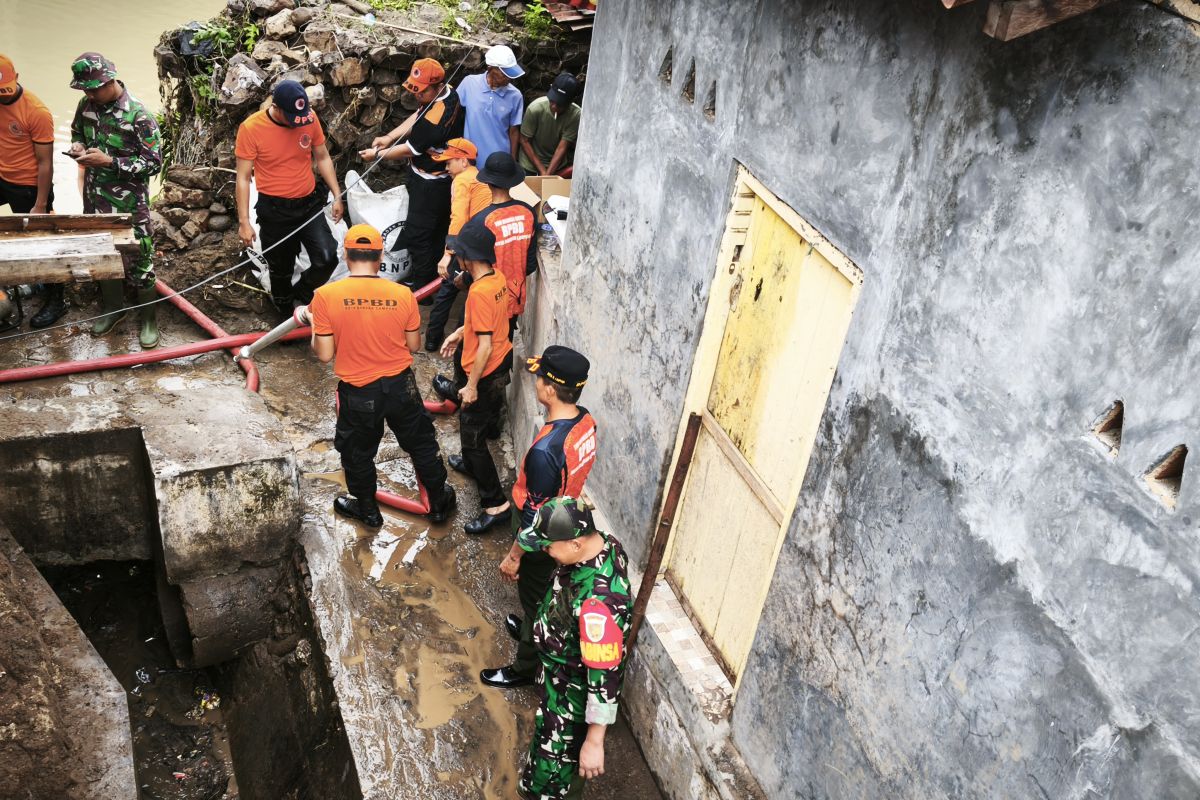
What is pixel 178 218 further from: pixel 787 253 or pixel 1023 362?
pixel 1023 362

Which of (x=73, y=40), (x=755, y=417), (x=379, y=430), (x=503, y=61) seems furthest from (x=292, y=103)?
(x=73, y=40)

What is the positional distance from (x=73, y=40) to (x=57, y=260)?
1273 centimetres

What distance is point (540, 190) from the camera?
7.67 m

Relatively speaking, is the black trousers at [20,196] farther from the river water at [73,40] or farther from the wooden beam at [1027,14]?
the wooden beam at [1027,14]

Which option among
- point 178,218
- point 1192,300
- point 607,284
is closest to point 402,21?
point 178,218

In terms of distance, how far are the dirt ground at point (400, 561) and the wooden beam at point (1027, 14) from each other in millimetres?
3819

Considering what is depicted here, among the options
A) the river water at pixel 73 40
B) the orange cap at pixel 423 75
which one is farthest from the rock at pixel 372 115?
the river water at pixel 73 40

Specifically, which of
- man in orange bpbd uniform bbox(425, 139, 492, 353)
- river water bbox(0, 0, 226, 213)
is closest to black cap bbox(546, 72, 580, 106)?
man in orange bpbd uniform bbox(425, 139, 492, 353)

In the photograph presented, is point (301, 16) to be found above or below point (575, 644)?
above

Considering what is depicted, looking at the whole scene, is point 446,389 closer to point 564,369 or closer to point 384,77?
point 564,369

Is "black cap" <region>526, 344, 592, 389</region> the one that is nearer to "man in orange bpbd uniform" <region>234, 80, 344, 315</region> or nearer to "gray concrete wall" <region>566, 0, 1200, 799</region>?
"gray concrete wall" <region>566, 0, 1200, 799</region>

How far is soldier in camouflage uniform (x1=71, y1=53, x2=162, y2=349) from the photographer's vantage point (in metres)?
6.77

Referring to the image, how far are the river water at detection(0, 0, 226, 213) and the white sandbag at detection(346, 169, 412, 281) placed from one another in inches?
311

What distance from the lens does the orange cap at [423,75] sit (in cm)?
785
